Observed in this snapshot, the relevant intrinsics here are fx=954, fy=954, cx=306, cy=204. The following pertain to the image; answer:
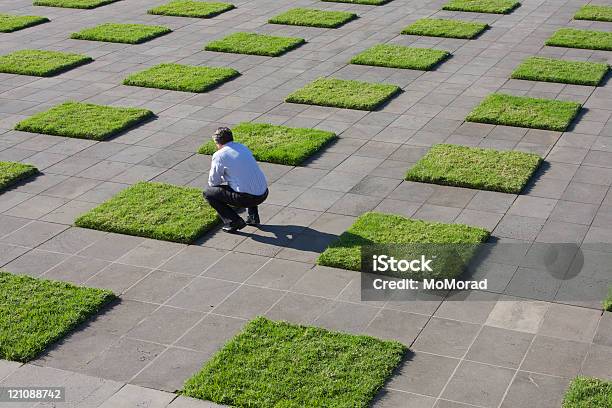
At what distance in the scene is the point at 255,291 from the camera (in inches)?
441

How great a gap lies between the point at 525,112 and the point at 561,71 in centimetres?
305

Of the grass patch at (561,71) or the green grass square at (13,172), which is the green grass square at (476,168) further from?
the green grass square at (13,172)

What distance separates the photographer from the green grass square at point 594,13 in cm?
2450

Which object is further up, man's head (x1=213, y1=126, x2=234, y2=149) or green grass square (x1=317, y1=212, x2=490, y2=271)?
man's head (x1=213, y1=126, x2=234, y2=149)

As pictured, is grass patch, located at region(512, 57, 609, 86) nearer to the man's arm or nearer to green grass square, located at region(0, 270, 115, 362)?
the man's arm

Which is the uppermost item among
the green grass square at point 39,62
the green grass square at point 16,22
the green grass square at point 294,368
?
the green grass square at point 16,22

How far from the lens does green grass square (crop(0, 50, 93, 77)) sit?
20.2m

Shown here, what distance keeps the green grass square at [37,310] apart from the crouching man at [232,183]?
2210 millimetres

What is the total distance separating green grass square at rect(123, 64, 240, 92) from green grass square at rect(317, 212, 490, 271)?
7.22 m

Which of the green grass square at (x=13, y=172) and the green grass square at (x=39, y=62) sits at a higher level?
the green grass square at (x=39, y=62)

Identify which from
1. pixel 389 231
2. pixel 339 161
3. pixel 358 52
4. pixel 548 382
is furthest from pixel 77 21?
pixel 548 382

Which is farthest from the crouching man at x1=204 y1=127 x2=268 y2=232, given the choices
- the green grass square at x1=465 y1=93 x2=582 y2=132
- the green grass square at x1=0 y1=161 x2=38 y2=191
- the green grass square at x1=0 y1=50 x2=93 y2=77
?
the green grass square at x1=0 y1=50 x2=93 y2=77

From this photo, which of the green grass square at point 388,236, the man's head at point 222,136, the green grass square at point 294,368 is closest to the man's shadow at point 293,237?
the green grass square at point 388,236

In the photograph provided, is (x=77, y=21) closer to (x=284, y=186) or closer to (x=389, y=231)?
(x=284, y=186)
